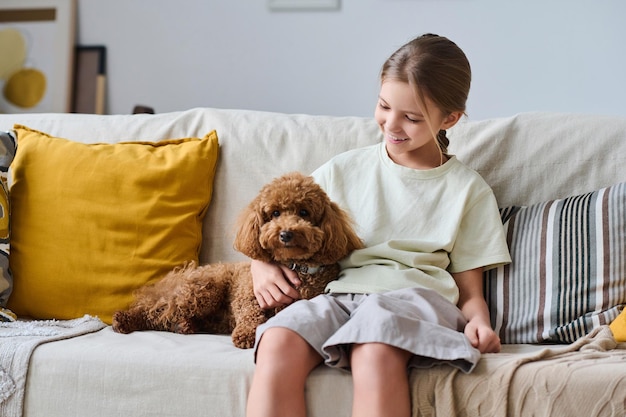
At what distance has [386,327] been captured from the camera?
136 cm

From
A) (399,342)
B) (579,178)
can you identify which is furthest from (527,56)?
(399,342)

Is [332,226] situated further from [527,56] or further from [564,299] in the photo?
[527,56]

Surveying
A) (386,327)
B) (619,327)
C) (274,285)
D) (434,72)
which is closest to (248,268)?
(274,285)

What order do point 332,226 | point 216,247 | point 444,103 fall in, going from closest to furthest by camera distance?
1. point 332,226
2. point 444,103
3. point 216,247

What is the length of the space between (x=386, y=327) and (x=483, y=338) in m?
0.25

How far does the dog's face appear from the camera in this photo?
5.16ft

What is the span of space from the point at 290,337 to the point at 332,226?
0.30 meters

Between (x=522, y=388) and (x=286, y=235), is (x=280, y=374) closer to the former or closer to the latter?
(x=286, y=235)

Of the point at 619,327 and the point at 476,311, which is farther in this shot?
the point at 476,311

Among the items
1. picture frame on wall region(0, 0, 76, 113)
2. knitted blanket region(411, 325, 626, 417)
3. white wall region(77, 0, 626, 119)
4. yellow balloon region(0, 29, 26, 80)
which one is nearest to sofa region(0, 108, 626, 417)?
knitted blanket region(411, 325, 626, 417)

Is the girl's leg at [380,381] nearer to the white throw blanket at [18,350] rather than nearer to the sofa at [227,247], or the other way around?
the sofa at [227,247]

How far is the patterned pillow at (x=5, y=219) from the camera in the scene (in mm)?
1931

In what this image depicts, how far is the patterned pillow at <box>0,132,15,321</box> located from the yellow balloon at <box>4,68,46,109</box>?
1279 millimetres

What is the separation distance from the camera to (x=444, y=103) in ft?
5.67
